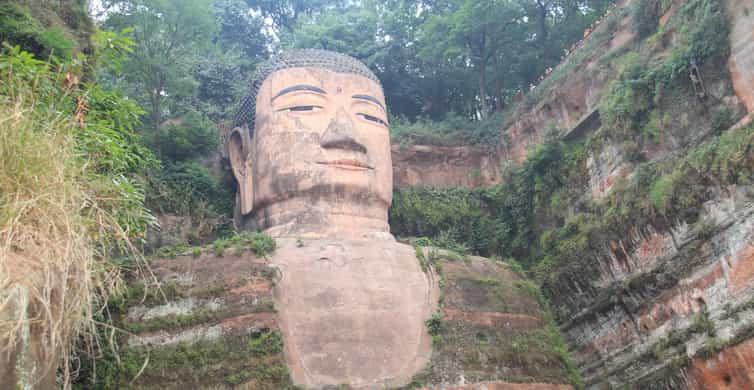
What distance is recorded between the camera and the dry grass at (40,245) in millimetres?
3830

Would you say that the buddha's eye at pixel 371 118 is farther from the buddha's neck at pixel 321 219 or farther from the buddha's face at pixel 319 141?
the buddha's neck at pixel 321 219

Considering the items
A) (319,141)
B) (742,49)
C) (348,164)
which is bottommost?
(348,164)

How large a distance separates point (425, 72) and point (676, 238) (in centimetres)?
1069

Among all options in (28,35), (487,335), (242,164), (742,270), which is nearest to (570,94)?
(742,270)

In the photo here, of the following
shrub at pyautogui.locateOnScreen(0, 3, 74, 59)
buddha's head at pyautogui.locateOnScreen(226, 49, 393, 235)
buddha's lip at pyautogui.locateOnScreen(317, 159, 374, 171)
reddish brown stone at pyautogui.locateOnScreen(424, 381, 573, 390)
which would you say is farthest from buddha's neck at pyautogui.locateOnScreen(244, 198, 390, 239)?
shrub at pyautogui.locateOnScreen(0, 3, 74, 59)

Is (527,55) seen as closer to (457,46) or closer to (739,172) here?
(457,46)

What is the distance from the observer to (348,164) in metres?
9.81

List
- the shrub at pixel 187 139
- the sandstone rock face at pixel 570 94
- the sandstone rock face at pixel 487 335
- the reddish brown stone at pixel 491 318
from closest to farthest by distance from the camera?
1. the sandstone rock face at pixel 487 335
2. the reddish brown stone at pixel 491 318
3. the shrub at pixel 187 139
4. the sandstone rock face at pixel 570 94

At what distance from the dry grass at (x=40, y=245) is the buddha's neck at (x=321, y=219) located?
15.2ft

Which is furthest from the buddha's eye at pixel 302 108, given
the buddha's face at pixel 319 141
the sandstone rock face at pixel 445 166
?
the sandstone rock face at pixel 445 166

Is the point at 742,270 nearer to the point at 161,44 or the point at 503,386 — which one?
the point at 503,386

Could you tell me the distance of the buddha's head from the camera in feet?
31.4

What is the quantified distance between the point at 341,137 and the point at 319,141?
33cm

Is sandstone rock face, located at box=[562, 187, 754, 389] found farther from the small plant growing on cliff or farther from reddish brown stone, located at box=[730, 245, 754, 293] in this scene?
the small plant growing on cliff
